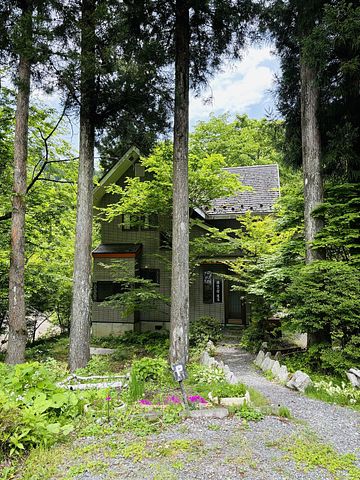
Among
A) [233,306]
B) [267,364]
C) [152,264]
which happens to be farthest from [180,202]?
[233,306]

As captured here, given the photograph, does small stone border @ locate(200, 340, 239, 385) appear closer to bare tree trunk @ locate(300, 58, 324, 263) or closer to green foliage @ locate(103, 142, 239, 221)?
bare tree trunk @ locate(300, 58, 324, 263)

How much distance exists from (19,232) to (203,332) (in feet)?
21.1

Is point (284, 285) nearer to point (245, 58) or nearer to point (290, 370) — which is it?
point (290, 370)

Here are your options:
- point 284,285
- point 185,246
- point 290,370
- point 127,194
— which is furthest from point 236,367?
point 127,194

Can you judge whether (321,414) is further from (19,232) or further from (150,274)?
(150,274)

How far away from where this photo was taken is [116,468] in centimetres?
318

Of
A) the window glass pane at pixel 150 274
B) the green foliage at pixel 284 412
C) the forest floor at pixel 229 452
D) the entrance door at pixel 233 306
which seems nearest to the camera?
the forest floor at pixel 229 452

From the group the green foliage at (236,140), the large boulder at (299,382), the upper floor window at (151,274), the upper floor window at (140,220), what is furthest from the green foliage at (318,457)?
the green foliage at (236,140)

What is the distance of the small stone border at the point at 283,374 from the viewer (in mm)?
5746

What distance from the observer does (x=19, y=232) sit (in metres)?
7.77

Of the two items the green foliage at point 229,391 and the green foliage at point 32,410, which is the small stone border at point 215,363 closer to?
the green foliage at point 229,391

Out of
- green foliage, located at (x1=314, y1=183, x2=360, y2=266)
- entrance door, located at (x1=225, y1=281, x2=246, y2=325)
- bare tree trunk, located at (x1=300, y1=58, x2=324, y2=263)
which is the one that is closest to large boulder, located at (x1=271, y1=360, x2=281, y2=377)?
bare tree trunk, located at (x1=300, y1=58, x2=324, y2=263)

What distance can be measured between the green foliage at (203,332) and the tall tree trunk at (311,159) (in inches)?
152

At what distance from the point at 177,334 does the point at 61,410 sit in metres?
3.57
